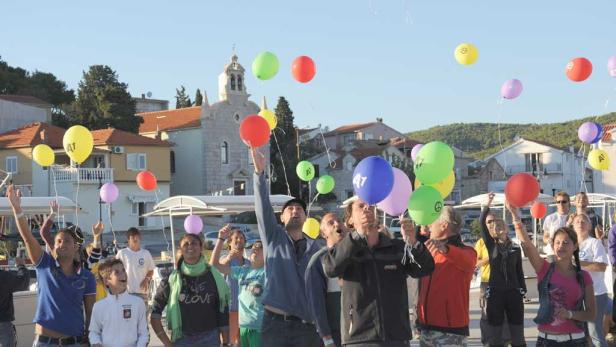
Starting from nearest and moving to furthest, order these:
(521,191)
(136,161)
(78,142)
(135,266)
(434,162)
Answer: (521,191) → (434,162) → (135,266) → (78,142) → (136,161)

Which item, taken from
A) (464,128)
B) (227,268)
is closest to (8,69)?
(227,268)

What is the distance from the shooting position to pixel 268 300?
6.45 m

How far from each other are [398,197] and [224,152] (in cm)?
5193

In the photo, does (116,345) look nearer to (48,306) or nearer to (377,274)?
(48,306)

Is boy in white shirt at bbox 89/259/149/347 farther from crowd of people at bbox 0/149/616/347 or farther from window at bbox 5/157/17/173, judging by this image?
window at bbox 5/157/17/173

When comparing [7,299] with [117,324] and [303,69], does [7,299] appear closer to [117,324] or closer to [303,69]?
[117,324]

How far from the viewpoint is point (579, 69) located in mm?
13648

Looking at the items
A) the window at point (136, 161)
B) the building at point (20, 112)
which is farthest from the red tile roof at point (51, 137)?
the building at point (20, 112)

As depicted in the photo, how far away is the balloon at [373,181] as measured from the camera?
20.7 feet

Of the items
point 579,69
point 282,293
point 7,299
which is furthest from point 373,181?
point 579,69

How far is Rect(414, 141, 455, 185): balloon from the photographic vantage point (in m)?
7.48

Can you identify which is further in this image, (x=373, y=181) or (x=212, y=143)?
(x=212, y=143)

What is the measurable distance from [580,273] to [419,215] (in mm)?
1347

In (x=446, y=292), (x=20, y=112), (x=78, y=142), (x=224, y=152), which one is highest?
(x=20, y=112)
